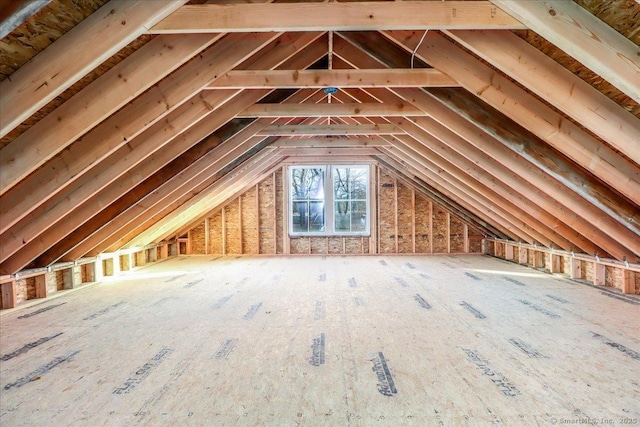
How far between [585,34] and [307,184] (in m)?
8.18

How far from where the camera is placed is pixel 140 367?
2773mm

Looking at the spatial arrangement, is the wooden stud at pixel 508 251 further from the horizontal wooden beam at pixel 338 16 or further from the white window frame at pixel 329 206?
the horizontal wooden beam at pixel 338 16

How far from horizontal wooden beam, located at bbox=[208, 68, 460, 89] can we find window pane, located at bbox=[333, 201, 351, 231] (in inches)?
254

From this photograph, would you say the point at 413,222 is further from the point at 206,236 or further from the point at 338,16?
the point at 338,16

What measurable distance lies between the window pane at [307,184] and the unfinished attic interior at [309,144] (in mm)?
3291

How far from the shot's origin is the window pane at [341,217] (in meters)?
9.91

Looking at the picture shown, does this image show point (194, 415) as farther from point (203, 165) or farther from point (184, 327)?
point (203, 165)

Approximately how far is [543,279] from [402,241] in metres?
4.03

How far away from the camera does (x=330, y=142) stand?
704 cm

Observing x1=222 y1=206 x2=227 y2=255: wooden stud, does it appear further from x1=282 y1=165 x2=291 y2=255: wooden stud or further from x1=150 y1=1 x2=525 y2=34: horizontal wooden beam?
x1=150 y1=1 x2=525 y2=34: horizontal wooden beam

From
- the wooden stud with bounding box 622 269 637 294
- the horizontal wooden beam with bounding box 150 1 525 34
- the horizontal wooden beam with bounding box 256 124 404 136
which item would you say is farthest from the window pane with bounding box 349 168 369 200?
the horizontal wooden beam with bounding box 150 1 525 34

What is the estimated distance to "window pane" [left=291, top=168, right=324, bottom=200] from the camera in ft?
32.3

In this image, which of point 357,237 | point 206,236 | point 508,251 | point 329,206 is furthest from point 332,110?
point 206,236

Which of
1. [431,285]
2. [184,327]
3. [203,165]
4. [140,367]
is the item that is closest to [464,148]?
[431,285]
